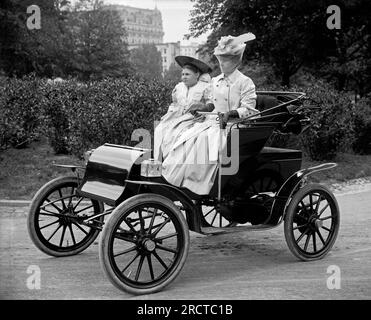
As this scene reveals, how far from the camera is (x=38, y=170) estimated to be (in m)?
10.7

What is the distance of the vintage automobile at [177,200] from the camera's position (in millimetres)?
4562

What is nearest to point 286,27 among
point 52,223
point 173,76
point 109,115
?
point 173,76

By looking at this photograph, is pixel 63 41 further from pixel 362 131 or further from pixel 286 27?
pixel 362 131

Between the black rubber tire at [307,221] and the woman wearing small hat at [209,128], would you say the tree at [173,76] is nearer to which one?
the woman wearing small hat at [209,128]

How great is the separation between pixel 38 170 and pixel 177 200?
20.8 ft

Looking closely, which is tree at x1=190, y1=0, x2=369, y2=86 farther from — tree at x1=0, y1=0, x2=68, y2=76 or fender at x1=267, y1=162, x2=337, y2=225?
fender at x1=267, y1=162, x2=337, y2=225

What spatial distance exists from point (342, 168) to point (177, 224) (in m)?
7.81

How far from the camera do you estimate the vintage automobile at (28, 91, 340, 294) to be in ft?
15.0

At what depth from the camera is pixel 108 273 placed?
4320 mm

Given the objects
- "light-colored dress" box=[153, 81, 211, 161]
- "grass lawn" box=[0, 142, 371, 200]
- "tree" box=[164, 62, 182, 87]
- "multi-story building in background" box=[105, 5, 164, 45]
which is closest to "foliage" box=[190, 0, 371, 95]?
"tree" box=[164, 62, 182, 87]

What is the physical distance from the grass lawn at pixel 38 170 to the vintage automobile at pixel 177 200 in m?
3.30

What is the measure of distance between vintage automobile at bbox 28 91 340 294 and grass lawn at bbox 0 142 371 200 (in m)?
3.30

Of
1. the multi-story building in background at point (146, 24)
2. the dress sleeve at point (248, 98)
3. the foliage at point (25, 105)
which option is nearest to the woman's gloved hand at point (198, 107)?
the dress sleeve at point (248, 98)

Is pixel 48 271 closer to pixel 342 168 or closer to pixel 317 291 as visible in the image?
pixel 317 291
